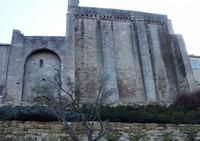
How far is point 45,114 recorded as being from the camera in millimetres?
12719

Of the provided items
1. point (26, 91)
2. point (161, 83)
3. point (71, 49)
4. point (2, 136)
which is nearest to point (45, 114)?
point (2, 136)

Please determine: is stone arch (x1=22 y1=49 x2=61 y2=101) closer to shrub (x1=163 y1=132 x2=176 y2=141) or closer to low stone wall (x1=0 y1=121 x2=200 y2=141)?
low stone wall (x1=0 y1=121 x2=200 y2=141)

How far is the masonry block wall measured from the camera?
85.1 feet

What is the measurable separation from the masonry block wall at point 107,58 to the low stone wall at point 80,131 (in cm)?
1178

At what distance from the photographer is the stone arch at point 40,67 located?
83.4 ft

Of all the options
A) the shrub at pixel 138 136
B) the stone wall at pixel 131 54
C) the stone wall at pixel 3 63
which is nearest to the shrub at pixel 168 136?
the shrub at pixel 138 136

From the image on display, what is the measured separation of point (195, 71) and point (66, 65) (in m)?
12.1

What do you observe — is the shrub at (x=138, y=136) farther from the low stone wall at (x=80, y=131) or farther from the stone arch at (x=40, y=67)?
the stone arch at (x=40, y=67)

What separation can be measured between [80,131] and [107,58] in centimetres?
1626

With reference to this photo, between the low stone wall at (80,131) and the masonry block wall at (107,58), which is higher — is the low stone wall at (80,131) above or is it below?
below

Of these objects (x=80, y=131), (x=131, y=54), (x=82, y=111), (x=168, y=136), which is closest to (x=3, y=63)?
(x=131, y=54)

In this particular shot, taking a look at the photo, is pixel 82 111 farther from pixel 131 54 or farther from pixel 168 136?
pixel 131 54

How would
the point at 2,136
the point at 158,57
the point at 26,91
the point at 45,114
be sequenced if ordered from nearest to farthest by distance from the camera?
the point at 2,136, the point at 45,114, the point at 26,91, the point at 158,57

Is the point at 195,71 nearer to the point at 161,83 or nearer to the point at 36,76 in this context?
the point at 161,83
